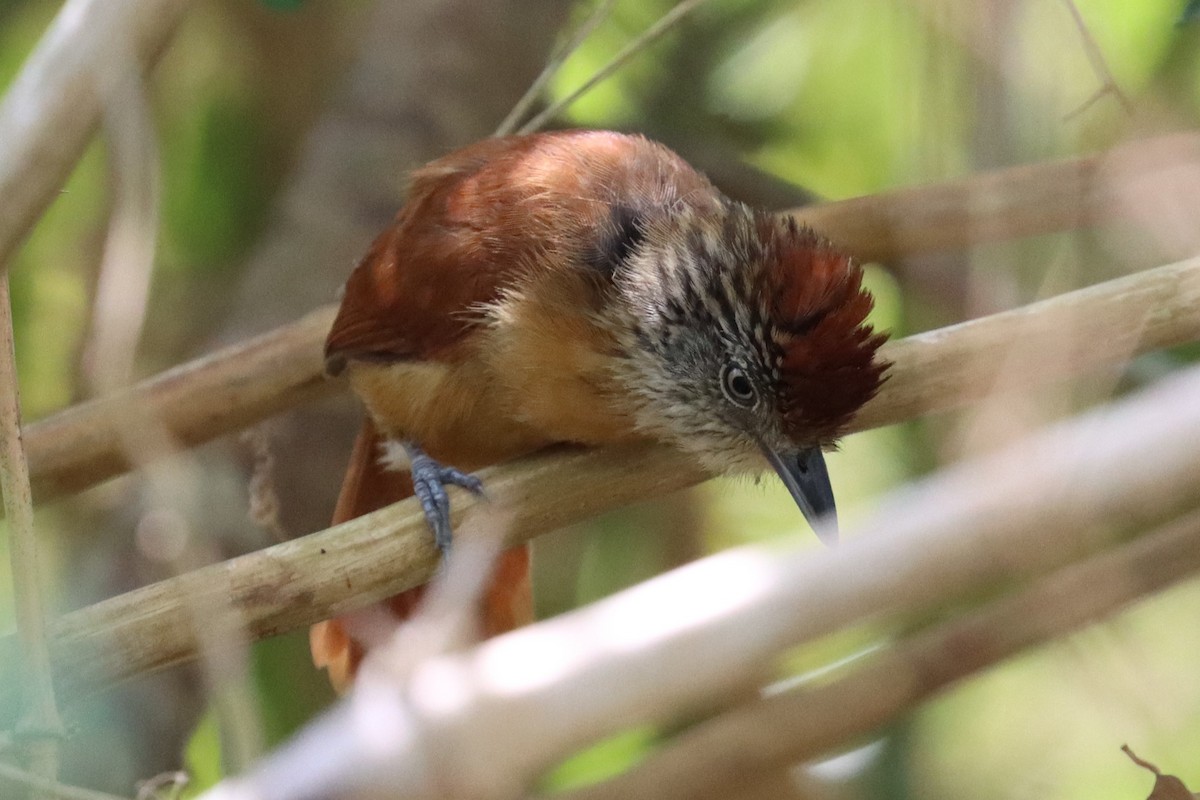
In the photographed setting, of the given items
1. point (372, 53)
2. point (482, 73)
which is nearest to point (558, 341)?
point (482, 73)

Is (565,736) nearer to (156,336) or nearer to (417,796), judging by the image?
(417,796)

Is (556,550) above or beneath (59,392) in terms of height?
beneath

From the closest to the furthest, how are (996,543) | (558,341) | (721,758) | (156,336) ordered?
1. (996,543)
2. (721,758)
3. (558,341)
4. (156,336)

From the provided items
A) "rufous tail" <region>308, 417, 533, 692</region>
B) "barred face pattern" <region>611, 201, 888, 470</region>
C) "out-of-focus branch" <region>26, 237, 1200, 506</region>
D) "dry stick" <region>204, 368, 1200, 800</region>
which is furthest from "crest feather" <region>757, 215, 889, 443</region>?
"rufous tail" <region>308, 417, 533, 692</region>

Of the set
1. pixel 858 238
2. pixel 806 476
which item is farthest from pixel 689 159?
pixel 806 476

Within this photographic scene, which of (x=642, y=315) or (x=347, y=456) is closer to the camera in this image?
(x=642, y=315)

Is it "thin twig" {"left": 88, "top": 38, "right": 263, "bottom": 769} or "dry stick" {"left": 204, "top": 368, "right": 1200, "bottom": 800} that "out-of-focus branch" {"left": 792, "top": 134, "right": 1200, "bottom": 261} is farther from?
"thin twig" {"left": 88, "top": 38, "right": 263, "bottom": 769}

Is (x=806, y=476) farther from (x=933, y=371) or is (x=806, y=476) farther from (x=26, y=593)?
(x=26, y=593)
